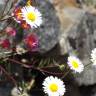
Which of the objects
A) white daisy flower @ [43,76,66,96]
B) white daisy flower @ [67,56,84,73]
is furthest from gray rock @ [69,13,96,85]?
white daisy flower @ [43,76,66,96]

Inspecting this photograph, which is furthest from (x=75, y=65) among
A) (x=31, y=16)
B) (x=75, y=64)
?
(x=31, y=16)

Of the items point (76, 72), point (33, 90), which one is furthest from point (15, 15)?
point (33, 90)

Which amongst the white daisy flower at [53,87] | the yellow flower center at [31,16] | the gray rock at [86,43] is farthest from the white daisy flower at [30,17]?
the gray rock at [86,43]

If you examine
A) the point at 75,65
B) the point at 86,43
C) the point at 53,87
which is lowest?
the point at 53,87

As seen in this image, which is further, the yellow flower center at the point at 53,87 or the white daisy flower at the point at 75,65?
the white daisy flower at the point at 75,65

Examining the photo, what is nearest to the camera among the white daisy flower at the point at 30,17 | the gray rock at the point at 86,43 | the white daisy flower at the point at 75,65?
the white daisy flower at the point at 30,17

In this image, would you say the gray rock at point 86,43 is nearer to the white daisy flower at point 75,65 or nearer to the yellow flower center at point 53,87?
the white daisy flower at point 75,65

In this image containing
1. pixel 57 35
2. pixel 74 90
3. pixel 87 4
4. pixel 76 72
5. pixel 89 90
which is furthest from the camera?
pixel 87 4

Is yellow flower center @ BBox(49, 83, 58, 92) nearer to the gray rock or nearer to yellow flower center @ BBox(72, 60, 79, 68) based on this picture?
yellow flower center @ BBox(72, 60, 79, 68)

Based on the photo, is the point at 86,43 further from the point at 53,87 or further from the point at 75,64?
the point at 53,87

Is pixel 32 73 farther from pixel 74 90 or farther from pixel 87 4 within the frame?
pixel 87 4

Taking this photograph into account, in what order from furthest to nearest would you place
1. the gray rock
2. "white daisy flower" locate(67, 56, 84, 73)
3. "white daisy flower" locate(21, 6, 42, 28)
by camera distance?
1. the gray rock
2. "white daisy flower" locate(67, 56, 84, 73)
3. "white daisy flower" locate(21, 6, 42, 28)
